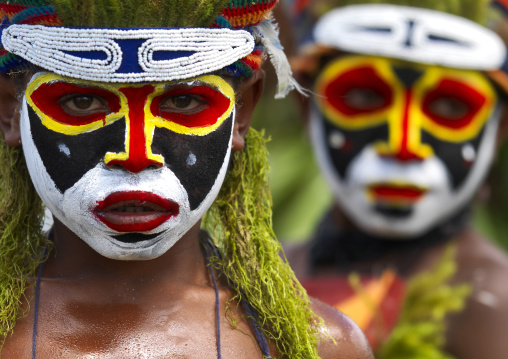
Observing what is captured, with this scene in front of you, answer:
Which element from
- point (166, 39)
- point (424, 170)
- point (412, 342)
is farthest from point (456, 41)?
point (166, 39)

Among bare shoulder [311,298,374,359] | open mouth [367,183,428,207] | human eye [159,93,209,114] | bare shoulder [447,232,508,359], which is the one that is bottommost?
bare shoulder [447,232,508,359]

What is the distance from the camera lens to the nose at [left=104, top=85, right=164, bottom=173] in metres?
2.66

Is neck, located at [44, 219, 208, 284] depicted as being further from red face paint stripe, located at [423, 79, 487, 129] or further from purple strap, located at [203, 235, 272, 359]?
red face paint stripe, located at [423, 79, 487, 129]

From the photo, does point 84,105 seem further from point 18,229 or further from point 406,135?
point 406,135

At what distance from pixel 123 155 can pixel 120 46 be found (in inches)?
11.1

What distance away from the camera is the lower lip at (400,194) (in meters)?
5.00

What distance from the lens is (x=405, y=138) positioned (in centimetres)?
493

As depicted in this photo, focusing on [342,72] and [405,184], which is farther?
[342,72]

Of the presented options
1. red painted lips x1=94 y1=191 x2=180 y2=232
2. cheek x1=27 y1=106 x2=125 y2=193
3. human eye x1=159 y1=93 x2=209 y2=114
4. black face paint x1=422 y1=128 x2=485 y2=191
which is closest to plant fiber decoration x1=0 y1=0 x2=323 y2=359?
human eye x1=159 y1=93 x2=209 y2=114

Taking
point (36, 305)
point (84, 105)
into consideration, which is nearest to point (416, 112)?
point (84, 105)

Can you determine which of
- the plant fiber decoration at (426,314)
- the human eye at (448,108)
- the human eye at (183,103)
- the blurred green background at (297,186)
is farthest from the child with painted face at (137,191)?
the blurred green background at (297,186)

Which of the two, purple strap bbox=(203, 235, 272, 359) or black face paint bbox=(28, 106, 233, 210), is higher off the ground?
black face paint bbox=(28, 106, 233, 210)

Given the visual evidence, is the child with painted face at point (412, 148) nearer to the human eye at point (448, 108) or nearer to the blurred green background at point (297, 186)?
the human eye at point (448, 108)

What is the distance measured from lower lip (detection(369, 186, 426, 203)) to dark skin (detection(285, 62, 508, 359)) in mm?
310
